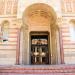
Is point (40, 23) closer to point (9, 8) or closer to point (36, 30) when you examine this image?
point (36, 30)

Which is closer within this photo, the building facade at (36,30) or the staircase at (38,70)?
the staircase at (38,70)

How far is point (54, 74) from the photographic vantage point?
7.31 metres

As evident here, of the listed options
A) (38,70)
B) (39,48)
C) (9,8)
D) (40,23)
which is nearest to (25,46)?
(39,48)

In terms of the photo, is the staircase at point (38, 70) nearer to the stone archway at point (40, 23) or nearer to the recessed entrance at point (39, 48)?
the stone archway at point (40, 23)

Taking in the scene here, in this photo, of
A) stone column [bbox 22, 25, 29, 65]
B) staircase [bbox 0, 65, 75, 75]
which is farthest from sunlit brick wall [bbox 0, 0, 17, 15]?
staircase [bbox 0, 65, 75, 75]

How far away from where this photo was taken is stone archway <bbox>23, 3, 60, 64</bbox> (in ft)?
41.9

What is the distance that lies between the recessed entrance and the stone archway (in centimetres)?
65

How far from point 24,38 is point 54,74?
20.6 ft

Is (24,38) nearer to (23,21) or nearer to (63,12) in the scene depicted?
(23,21)

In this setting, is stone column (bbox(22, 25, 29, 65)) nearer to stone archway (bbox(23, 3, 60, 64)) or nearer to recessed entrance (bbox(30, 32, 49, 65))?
stone archway (bbox(23, 3, 60, 64))

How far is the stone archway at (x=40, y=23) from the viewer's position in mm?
12784

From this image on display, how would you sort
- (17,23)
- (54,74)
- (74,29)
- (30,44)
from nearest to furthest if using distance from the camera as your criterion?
(54,74) < (17,23) < (74,29) < (30,44)

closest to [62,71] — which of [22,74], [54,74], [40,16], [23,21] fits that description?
[54,74]

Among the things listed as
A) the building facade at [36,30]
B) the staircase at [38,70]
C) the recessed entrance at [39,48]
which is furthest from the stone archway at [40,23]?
the staircase at [38,70]
